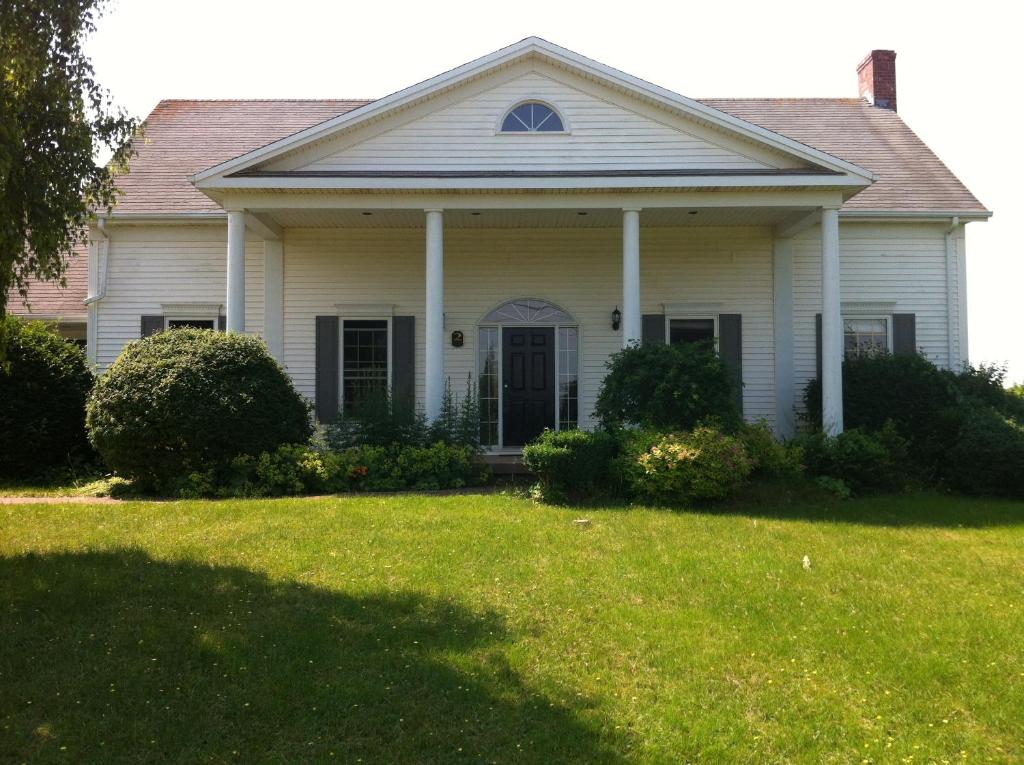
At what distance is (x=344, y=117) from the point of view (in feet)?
41.4

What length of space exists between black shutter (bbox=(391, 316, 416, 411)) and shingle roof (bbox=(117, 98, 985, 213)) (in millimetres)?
3897

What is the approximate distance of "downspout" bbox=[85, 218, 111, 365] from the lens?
48.3ft

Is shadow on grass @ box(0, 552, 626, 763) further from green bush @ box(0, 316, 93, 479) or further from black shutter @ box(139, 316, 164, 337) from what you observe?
black shutter @ box(139, 316, 164, 337)

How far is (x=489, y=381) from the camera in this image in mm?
14539

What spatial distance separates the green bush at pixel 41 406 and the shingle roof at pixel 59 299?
3.73m

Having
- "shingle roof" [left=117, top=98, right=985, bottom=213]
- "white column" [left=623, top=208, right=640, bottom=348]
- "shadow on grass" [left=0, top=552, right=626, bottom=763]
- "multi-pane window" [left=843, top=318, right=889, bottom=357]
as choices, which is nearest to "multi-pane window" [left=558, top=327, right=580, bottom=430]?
"white column" [left=623, top=208, right=640, bottom=348]

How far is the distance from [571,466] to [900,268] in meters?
8.55

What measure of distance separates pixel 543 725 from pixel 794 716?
1.30 metres

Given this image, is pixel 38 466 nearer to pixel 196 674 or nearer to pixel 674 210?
pixel 196 674

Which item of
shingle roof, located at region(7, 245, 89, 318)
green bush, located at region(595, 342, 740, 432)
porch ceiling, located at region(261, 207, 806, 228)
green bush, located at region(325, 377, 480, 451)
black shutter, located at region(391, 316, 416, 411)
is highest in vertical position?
porch ceiling, located at region(261, 207, 806, 228)

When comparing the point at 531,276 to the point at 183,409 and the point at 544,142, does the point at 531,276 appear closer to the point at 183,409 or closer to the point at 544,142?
the point at 544,142

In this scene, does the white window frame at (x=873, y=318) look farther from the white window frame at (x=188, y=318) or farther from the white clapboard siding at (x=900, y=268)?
the white window frame at (x=188, y=318)

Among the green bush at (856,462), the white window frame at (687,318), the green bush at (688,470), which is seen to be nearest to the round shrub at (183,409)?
the green bush at (688,470)

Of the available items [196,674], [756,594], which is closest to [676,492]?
[756,594]
